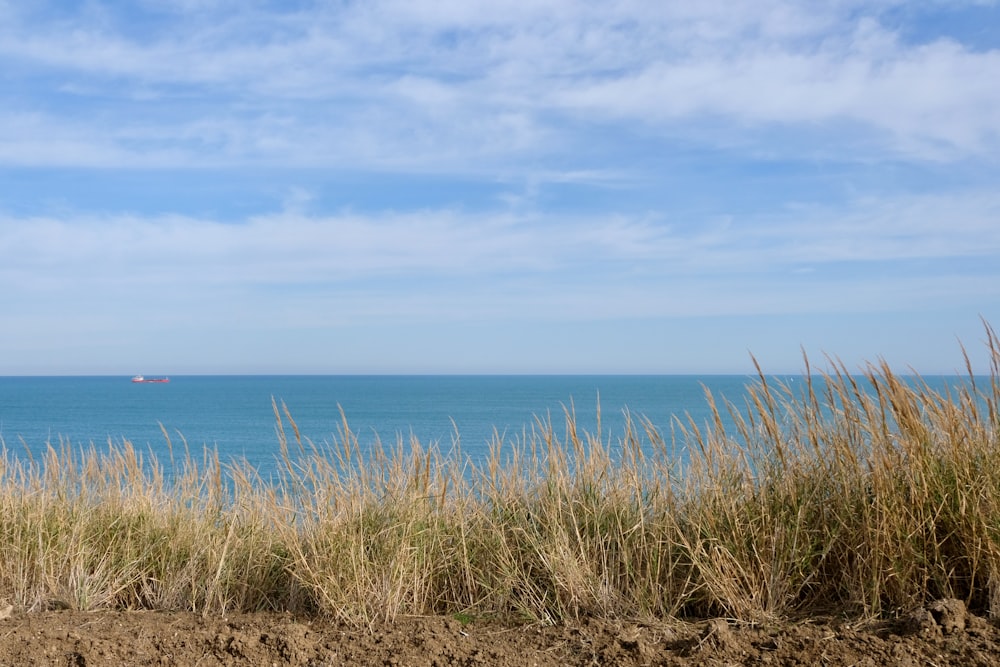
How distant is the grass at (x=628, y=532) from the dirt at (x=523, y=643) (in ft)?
0.54

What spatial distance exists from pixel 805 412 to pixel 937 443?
0.63 m

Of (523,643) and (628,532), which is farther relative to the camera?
(628,532)

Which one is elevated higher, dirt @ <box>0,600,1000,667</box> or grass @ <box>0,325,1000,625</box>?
grass @ <box>0,325,1000,625</box>

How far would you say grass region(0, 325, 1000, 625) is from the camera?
12.6 feet

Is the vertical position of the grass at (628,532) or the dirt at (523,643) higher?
the grass at (628,532)

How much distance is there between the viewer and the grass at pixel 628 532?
3846mm

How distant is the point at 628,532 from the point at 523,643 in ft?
2.42

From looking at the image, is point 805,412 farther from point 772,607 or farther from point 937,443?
point 772,607

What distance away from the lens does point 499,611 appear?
4008mm

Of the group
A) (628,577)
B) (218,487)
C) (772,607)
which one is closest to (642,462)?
(628,577)

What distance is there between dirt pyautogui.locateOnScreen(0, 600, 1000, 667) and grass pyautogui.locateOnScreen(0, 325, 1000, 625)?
0.17m

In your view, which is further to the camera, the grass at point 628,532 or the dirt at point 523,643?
the grass at point 628,532

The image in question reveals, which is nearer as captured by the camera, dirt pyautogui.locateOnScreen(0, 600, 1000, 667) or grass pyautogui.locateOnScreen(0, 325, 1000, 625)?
dirt pyautogui.locateOnScreen(0, 600, 1000, 667)

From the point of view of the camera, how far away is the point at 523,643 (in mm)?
3645
